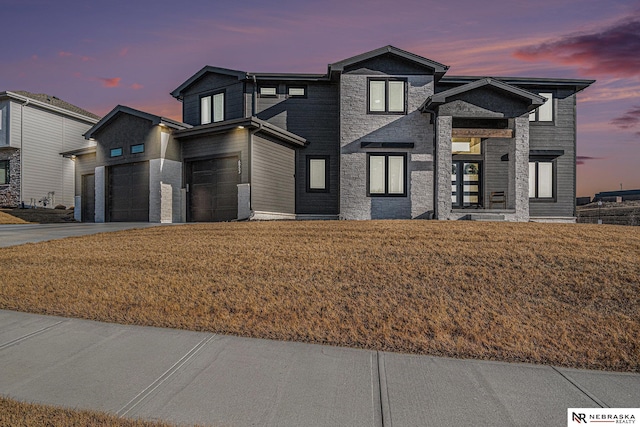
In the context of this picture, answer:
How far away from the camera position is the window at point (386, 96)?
1628 centimetres

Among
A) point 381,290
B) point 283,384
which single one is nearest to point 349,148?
point 381,290

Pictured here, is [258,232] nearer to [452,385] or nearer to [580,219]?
[452,385]

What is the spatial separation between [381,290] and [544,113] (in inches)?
634

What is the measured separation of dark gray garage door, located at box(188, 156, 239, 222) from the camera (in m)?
15.4

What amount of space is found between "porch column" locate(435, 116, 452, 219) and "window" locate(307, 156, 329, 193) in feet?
15.9

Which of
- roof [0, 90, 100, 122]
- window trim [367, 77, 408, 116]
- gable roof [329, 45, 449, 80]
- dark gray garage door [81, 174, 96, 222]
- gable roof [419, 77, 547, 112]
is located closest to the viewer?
gable roof [419, 77, 547, 112]


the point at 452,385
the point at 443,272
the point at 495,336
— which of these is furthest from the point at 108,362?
the point at 443,272

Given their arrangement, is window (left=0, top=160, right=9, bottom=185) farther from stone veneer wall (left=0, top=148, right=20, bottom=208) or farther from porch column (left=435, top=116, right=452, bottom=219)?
porch column (left=435, top=116, right=452, bottom=219)

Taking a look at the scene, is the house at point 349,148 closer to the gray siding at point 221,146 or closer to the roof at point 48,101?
the gray siding at point 221,146

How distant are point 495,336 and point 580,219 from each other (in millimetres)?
27194

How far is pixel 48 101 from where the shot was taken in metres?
26.7

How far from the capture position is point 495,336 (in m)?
4.42

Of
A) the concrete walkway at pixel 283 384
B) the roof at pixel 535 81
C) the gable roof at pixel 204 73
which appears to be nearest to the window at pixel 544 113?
the roof at pixel 535 81

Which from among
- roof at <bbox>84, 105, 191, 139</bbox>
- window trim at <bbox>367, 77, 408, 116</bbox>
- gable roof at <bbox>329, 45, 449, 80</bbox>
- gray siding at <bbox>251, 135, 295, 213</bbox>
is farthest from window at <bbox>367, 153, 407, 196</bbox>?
roof at <bbox>84, 105, 191, 139</bbox>
